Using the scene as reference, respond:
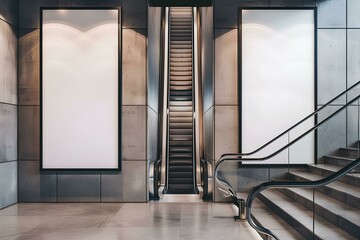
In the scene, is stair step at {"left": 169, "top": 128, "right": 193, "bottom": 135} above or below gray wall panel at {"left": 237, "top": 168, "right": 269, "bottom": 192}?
above

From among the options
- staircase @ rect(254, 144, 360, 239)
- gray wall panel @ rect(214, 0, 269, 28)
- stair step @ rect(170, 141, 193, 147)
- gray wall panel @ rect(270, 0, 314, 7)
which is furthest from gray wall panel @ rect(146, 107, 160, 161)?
staircase @ rect(254, 144, 360, 239)

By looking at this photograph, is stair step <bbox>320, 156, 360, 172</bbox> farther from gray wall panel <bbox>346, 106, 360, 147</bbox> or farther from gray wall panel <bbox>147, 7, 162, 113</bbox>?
gray wall panel <bbox>147, 7, 162, 113</bbox>

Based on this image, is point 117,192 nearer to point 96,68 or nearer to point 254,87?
point 96,68

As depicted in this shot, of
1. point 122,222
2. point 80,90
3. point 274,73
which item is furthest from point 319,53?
point 122,222

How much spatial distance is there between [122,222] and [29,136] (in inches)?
112

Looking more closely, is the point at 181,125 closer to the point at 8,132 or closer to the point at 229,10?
the point at 229,10

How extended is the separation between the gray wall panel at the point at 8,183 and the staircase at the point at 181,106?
12.3ft

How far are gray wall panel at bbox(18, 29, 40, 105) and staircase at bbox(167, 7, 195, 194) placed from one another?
415 centimetres

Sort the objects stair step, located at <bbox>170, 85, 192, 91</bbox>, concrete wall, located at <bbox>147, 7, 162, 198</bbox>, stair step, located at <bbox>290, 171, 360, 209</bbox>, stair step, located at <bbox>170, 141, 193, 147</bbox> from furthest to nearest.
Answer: stair step, located at <bbox>170, 85, 192, 91</bbox> < stair step, located at <bbox>170, 141, 193, 147</bbox> < concrete wall, located at <bbox>147, 7, 162, 198</bbox> < stair step, located at <bbox>290, 171, 360, 209</bbox>

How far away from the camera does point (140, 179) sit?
734cm

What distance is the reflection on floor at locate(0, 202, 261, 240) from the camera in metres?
4.93

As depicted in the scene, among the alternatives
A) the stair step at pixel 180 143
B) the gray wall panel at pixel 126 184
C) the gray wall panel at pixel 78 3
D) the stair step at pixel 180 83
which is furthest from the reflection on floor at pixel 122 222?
the stair step at pixel 180 83

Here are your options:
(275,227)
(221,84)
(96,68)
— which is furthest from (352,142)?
(96,68)

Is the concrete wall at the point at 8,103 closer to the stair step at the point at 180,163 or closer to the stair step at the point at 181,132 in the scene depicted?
the stair step at the point at 180,163
